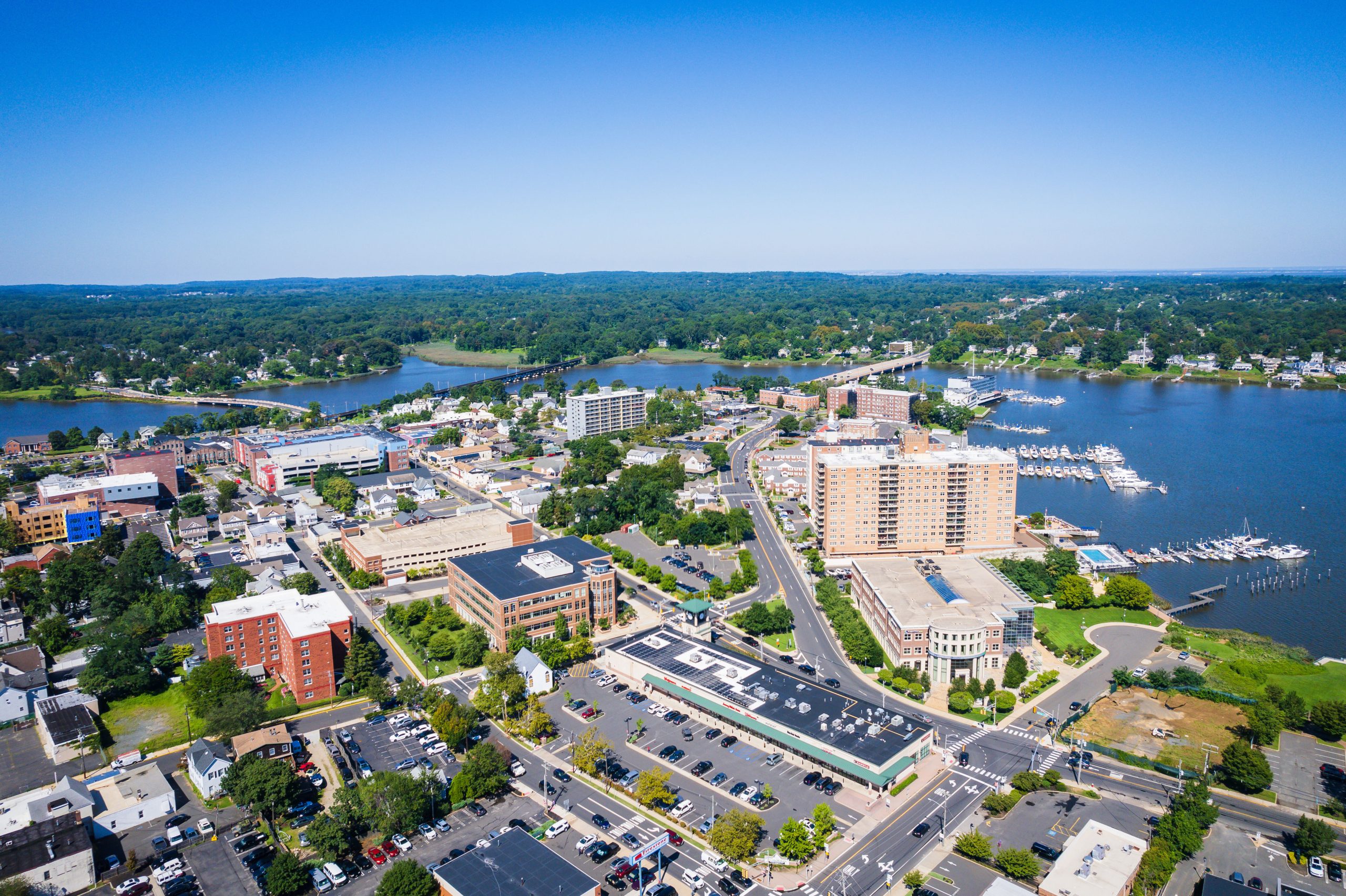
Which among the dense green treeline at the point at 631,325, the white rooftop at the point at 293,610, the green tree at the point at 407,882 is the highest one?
the dense green treeline at the point at 631,325

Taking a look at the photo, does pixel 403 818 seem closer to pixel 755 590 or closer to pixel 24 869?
pixel 24 869

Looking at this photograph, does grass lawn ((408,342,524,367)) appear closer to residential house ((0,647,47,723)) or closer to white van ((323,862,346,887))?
residential house ((0,647,47,723))

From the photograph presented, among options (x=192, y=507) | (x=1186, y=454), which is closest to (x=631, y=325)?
(x=1186, y=454)

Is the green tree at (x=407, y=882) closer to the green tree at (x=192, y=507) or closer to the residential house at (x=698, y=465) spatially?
the green tree at (x=192, y=507)

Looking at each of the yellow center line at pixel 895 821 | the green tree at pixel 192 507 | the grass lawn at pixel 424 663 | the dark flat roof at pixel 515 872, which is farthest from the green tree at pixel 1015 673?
the green tree at pixel 192 507

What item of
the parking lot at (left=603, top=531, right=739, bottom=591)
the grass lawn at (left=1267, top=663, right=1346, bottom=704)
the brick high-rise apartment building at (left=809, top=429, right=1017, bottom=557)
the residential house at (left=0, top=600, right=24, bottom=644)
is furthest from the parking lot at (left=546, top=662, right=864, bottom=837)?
the residential house at (left=0, top=600, right=24, bottom=644)

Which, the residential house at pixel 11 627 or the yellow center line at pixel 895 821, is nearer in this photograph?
the yellow center line at pixel 895 821

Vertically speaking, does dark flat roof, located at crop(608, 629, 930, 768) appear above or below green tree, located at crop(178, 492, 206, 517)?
below

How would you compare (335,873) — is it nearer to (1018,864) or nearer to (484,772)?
(484,772)
